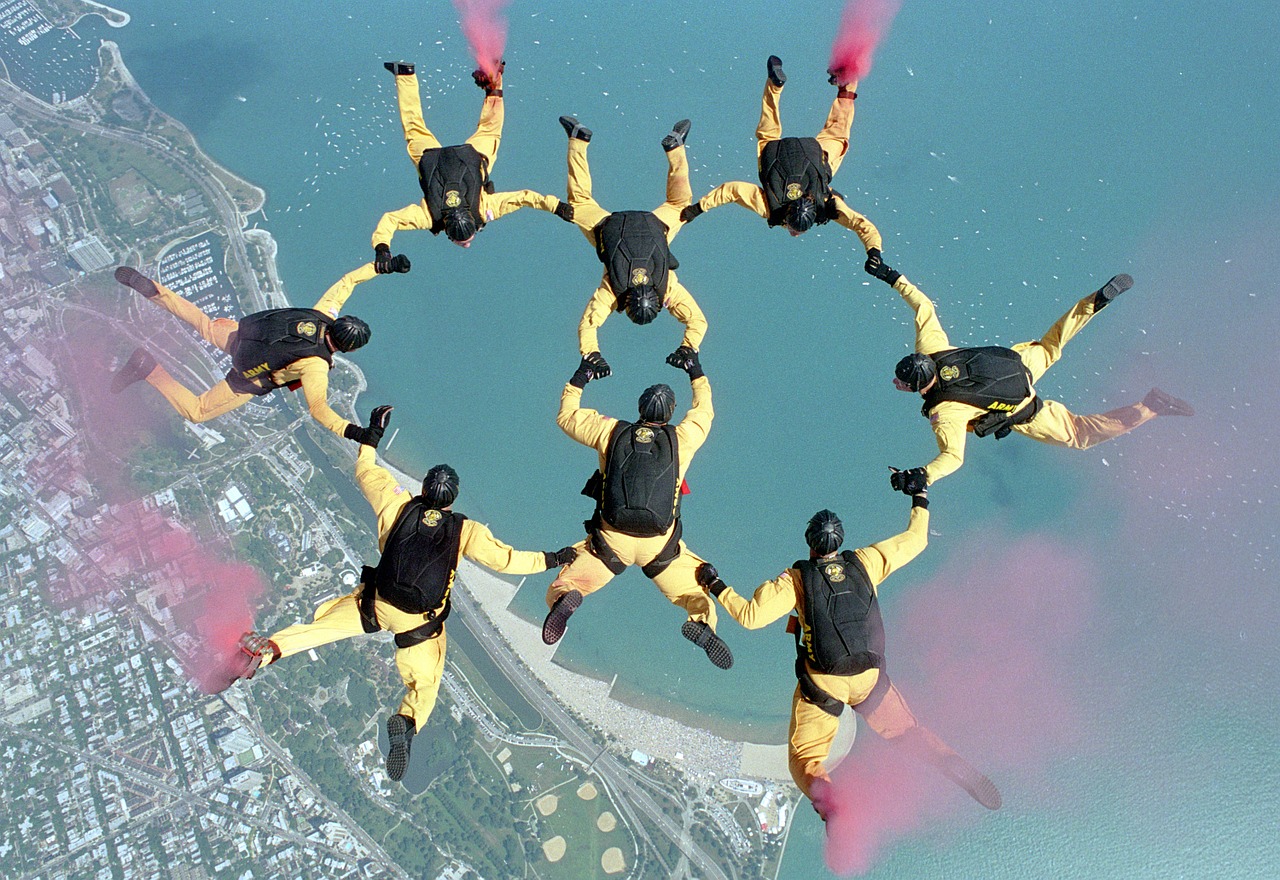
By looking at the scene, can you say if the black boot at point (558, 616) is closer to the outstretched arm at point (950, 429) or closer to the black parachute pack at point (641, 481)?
the black parachute pack at point (641, 481)

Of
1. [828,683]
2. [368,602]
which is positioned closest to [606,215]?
[368,602]

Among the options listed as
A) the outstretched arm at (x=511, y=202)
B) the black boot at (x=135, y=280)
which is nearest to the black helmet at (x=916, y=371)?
the outstretched arm at (x=511, y=202)

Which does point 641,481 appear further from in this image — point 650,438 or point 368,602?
point 368,602

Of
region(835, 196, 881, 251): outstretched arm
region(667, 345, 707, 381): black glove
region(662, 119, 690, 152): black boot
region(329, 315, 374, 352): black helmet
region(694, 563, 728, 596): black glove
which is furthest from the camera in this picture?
region(662, 119, 690, 152): black boot

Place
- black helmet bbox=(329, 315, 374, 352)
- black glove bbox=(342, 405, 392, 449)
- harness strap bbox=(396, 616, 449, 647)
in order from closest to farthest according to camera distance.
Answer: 1. harness strap bbox=(396, 616, 449, 647)
2. black glove bbox=(342, 405, 392, 449)
3. black helmet bbox=(329, 315, 374, 352)

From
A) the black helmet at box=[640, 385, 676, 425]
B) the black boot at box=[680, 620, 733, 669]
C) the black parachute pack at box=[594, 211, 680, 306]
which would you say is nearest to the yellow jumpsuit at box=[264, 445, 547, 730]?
the black boot at box=[680, 620, 733, 669]

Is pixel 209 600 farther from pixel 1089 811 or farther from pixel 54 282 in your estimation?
pixel 1089 811

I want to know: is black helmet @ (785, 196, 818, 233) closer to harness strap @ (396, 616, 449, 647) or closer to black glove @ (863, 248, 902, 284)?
black glove @ (863, 248, 902, 284)
